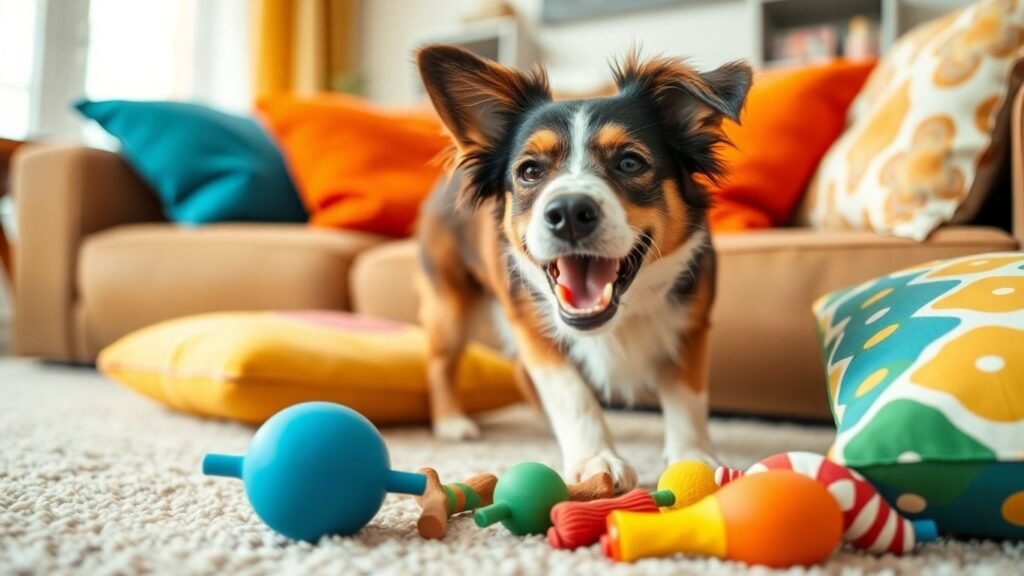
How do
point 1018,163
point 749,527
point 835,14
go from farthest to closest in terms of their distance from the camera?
point 835,14 → point 1018,163 → point 749,527

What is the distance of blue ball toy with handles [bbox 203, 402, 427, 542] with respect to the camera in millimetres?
826

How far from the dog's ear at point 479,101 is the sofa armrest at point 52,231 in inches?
74.7

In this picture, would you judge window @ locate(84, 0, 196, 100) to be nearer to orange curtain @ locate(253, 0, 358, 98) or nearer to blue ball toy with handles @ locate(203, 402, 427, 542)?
orange curtain @ locate(253, 0, 358, 98)

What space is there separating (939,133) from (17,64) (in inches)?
172

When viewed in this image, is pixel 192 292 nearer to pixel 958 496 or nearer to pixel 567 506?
pixel 567 506

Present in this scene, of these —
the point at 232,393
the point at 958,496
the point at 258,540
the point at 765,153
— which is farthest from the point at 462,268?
the point at 958,496

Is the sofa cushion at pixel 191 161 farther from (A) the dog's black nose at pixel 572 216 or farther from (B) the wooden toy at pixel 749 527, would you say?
(B) the wooden toy at pixel 749 527

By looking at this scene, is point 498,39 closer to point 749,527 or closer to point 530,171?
point 530,171

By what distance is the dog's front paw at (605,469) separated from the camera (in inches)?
45.3

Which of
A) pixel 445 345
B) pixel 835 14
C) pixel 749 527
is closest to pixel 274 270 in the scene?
pixel 445 345

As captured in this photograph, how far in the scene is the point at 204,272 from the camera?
8.23 feet

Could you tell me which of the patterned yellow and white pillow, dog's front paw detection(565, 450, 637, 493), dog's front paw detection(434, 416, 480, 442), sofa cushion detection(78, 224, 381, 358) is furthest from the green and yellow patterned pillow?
sofa cushion detection(78, 224, 381, 358)

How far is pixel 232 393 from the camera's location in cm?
160

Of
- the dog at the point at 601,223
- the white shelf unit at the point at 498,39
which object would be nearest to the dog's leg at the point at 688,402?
the dog at the point at 601,223
